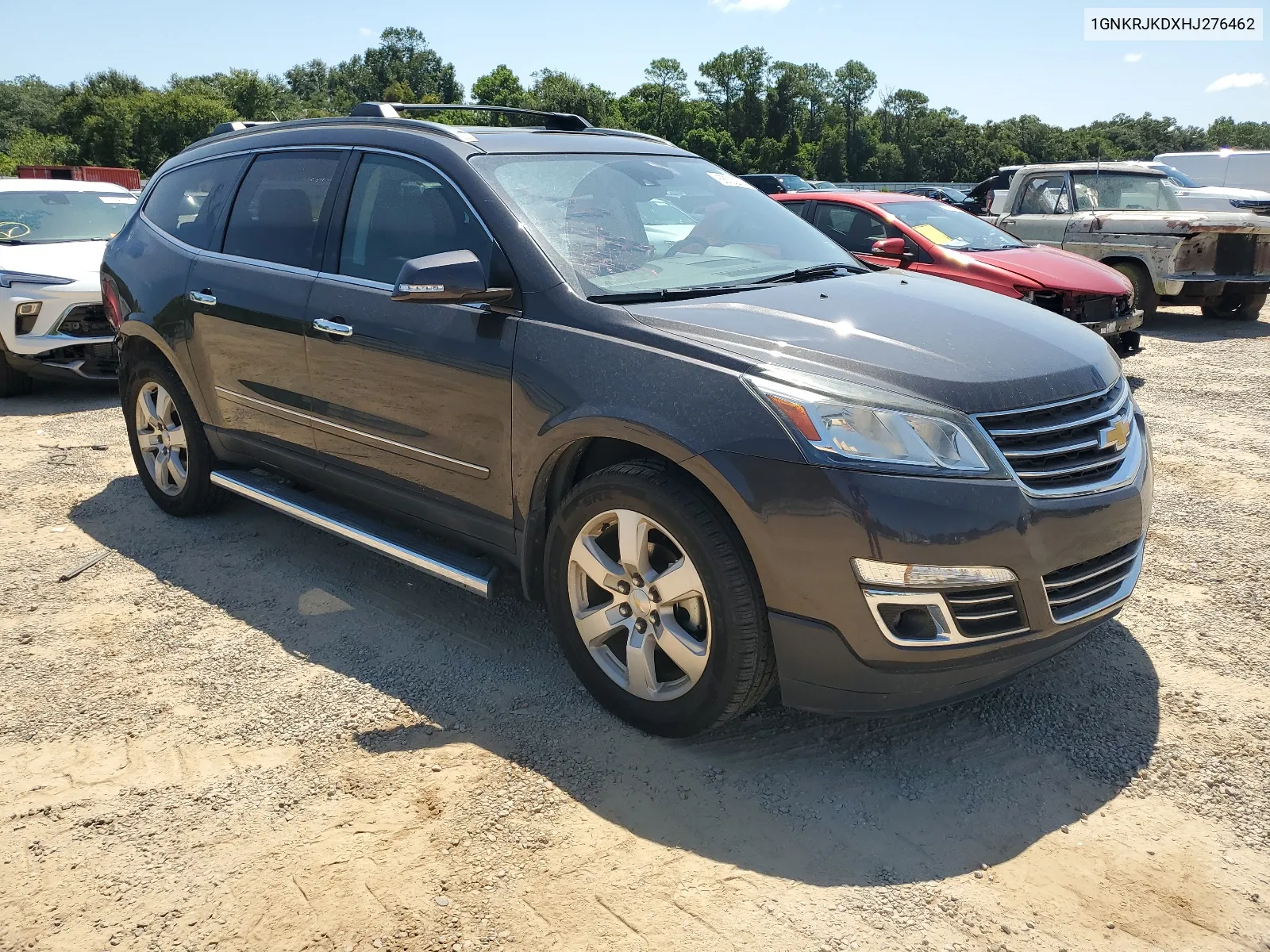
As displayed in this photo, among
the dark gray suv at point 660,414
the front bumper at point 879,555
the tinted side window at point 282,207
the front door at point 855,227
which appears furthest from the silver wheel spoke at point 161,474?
the front door at point 855,227

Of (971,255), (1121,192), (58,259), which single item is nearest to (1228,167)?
(1121,192)

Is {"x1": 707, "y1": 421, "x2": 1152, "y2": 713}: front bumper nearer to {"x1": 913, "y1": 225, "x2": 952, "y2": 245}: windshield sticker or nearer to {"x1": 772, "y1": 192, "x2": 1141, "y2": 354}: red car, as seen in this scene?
{"x1": 772, "y1": 192, "x2": 1141, "y2": 354}: red car

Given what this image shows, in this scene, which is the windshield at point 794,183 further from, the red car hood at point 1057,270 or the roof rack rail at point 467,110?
the roof rack rail at point 467,110

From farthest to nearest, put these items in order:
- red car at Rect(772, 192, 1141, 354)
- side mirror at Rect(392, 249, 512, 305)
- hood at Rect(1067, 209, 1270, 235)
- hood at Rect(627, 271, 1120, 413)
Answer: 1. hood at Rect(1067, 209, 1270, 235)
2. red car at Rect(772, 192, 1141, 354)
3. side mirror at Rect(392, 249, 512, 305)
4. hood at Rect(627, 271, 1120, 413)

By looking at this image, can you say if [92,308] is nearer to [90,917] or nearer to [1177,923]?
[90,917]

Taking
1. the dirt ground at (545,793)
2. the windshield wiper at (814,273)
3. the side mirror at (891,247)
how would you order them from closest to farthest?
the dirt ground at (545,793) < the windshield wiper at (814,273) < the side mirror at (891,247)

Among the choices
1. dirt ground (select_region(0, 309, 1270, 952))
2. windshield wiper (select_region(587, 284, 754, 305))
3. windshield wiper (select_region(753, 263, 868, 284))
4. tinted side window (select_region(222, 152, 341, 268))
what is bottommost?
dirt ground (select_region(0, 309, 1270, 952))

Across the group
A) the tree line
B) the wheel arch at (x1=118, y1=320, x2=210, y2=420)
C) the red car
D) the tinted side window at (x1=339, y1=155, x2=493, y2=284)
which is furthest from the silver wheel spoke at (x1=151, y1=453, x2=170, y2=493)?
the tree line

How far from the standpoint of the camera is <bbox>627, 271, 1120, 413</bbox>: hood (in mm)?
2732

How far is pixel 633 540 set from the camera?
2904 mm

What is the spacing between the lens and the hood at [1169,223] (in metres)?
10.3

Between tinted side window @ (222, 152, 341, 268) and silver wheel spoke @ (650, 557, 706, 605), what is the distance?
2.11 metres

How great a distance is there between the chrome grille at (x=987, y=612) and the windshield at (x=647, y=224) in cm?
140

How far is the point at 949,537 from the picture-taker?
2.51 m
